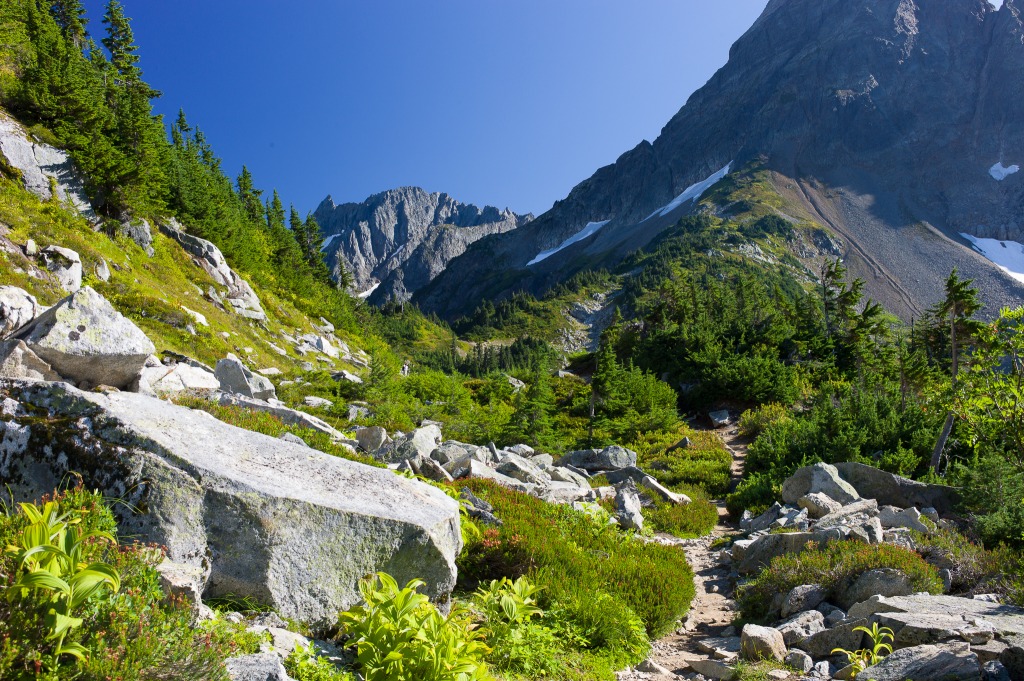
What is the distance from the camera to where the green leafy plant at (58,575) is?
2.55m

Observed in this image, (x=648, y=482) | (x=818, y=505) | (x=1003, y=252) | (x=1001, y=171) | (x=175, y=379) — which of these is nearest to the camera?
(x=175, y=379)

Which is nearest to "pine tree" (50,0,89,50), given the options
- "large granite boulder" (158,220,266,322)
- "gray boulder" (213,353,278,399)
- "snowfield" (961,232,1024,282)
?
"large granite boulder" (158,220,266,322)

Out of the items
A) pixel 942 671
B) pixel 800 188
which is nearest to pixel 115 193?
pixel 942 671

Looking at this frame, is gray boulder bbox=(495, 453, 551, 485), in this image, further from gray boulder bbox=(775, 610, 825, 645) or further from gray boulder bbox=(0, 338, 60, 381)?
gray boulder bbox=(0, 338, 60, 381)

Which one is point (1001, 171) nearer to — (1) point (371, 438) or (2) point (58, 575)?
(1) point (371, 438)

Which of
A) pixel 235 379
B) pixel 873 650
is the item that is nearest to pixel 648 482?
pixel 873 650

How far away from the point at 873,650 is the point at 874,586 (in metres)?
2.22

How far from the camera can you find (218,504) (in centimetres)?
446

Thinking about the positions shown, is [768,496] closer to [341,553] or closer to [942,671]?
[942,671]

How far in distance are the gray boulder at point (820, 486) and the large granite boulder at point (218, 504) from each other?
11.8m

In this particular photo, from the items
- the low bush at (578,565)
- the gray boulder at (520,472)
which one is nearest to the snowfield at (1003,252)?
the gray boulder at (520,472)

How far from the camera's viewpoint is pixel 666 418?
1175 inches

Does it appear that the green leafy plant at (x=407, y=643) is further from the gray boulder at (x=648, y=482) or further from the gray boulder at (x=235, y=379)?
the gray boulder at (x=235, y=379)

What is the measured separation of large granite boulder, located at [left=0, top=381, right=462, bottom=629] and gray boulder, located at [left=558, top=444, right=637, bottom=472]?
51.1 feet
